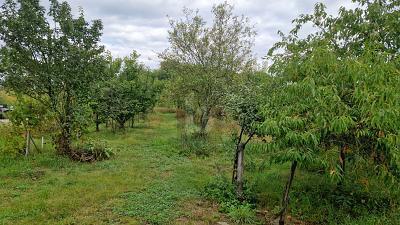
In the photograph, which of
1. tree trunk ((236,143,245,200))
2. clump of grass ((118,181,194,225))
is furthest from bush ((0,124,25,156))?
tree trunk ((236,143,245,200))

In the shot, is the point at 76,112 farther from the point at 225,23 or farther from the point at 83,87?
the point at 225,23

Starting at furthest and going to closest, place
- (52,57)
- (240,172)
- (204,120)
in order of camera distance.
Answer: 1. (204,120)
2. (52,57)
3. (240,172)

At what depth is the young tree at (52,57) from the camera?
8.93 metres

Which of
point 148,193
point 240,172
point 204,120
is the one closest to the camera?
point 240,172

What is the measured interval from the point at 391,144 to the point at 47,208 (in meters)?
5.38

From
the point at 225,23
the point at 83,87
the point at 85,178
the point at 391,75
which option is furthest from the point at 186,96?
the point at 391,75

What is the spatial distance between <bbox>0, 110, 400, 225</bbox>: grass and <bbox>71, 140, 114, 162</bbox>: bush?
Result: 0.32 meters

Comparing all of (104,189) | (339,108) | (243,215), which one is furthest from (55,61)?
(339,108)

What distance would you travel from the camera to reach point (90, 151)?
994 cm

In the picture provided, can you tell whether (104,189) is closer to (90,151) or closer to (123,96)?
(90,151)

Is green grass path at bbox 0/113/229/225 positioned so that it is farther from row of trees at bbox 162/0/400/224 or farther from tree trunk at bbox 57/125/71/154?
row of trees at bbox 162/0/400/224

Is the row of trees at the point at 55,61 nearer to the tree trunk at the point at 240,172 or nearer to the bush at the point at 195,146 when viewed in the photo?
the bush at the point at 195,146

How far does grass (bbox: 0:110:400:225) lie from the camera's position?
542 centimetres

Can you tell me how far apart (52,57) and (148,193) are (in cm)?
528
